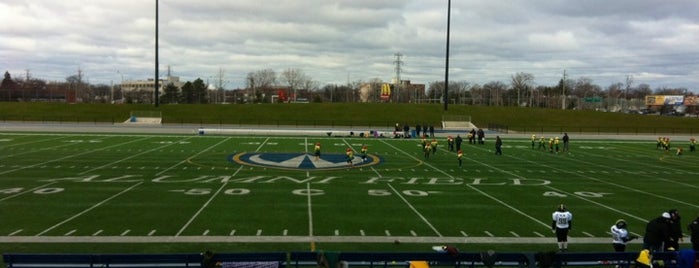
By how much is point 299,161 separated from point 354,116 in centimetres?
5450

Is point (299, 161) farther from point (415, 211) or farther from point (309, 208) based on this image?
point (415, 211)

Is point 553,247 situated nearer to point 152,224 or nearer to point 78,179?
point 152,224

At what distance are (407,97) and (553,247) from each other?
169937mm

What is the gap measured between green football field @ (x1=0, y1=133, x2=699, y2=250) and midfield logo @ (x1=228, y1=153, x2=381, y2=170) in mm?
105

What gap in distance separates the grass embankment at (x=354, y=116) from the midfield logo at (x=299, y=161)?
40888 millimetres

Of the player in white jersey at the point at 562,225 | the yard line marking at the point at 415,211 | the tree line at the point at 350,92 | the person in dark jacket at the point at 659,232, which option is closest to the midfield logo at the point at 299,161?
the yard line marking at the point at 415,211

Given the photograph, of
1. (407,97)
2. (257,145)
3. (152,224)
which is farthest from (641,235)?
(407,97)

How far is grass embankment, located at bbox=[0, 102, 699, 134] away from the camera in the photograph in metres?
73.2

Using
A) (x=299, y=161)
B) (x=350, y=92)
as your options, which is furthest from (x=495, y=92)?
(x=299, y=161)

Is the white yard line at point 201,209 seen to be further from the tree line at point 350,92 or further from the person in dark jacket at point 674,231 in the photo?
the tree line at point 350,92

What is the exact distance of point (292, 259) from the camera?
8.80 meters

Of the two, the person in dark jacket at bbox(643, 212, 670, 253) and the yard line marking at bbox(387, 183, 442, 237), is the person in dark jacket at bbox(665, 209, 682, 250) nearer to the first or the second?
the person in dark jacket at bbox(643, 212, 670, 253)

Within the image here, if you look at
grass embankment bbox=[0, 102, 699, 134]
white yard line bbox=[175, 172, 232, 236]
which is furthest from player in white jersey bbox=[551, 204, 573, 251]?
grass embankment bbox=[0, 102, 699, 134]

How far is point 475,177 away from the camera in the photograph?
2341 cm
